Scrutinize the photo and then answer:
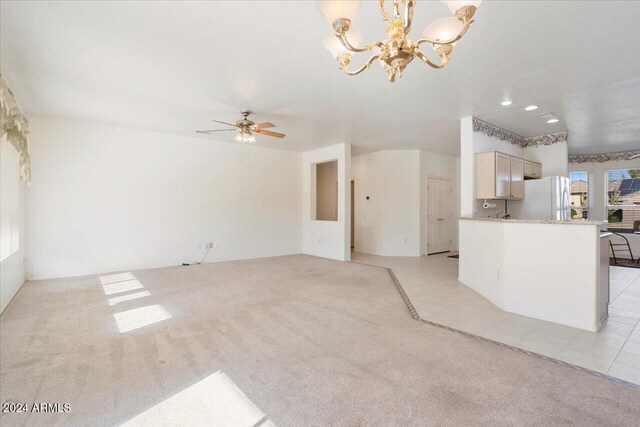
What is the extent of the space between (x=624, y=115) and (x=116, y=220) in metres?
8.72

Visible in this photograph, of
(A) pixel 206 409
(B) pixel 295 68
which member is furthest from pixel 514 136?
(A) pixel 206 409

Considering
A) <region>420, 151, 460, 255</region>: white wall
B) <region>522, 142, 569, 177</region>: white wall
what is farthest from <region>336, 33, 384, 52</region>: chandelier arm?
<region>420, 151, 460, 255</region>: white wall

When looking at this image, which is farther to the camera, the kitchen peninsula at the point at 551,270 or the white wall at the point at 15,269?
the white wall at the point at 15,269

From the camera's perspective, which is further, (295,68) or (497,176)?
(497,176)

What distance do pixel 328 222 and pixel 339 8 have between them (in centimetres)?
576

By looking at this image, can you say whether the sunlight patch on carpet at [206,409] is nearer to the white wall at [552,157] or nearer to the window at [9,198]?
the window at [9,198]

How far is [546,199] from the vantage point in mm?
5012

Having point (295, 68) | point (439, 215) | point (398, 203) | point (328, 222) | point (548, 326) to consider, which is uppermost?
point (295, 68)

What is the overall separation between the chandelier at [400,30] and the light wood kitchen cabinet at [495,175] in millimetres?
3250

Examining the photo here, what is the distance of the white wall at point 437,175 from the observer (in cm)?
750

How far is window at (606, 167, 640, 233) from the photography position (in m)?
7.20

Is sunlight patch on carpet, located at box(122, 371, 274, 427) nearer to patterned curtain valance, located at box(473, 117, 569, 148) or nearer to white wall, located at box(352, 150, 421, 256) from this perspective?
patterned curtain valance, located at box(473, 117, 569, 148)

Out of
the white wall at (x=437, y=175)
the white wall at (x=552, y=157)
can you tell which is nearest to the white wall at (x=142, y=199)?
the white wall at (x=437, y=175)

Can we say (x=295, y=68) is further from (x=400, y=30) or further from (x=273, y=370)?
(x=273, y=370)
